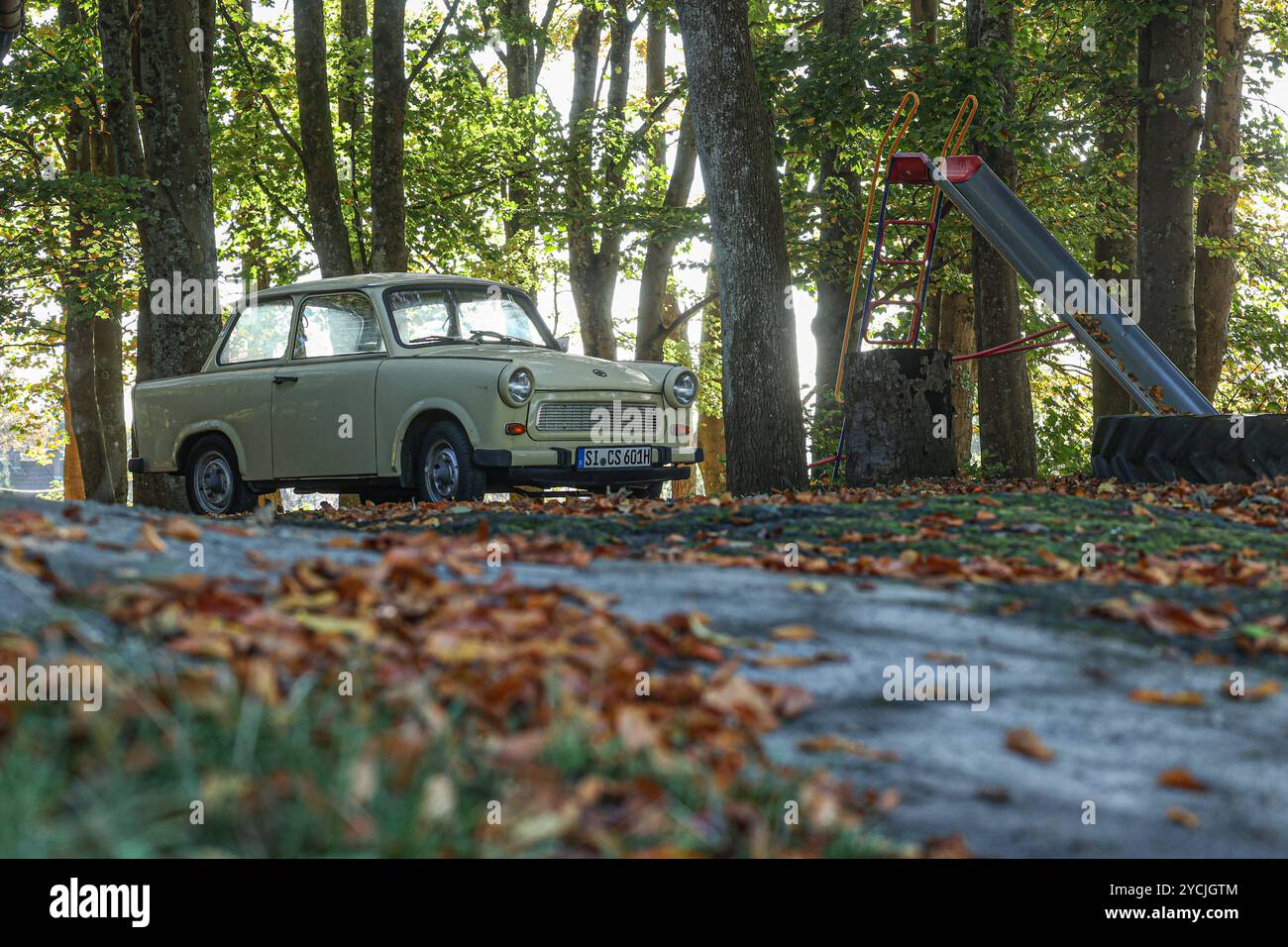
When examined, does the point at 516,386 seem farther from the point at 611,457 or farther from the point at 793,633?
the point at 793,633

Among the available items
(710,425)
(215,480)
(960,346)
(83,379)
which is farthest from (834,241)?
(710,425)

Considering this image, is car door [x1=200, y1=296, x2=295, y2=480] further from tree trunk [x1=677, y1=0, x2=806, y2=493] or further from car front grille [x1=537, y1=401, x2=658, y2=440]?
tree trunk [x1=677, y1=0, x2=806, y2=493]

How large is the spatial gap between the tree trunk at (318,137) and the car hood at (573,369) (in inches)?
324

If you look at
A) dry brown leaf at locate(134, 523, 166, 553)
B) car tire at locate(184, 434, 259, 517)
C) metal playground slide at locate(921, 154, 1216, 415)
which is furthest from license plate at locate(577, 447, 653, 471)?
dry brown leaf at locate(134, 523, 166, 553)

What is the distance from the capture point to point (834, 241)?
690 inches

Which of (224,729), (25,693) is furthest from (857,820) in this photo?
(25,693)

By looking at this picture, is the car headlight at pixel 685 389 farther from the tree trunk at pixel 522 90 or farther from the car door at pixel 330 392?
the tree trunk at pixel 522 90

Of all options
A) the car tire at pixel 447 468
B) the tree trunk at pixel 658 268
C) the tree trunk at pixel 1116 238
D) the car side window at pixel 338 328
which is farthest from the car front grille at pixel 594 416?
the tree trunk at pixel 658 268

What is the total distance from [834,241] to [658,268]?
463 cm

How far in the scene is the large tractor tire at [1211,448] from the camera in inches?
376

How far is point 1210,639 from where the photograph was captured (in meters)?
4.09

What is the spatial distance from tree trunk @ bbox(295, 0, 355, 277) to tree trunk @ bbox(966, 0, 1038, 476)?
827 centimetres

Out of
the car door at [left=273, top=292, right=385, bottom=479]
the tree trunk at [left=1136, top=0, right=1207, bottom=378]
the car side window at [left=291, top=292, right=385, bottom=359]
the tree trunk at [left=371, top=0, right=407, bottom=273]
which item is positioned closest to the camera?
the car door at [left=273, top=292, right=385, bottom=479]

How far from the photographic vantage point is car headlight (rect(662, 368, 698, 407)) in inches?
394
